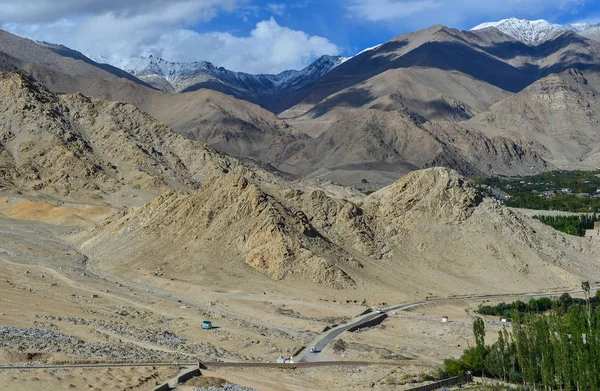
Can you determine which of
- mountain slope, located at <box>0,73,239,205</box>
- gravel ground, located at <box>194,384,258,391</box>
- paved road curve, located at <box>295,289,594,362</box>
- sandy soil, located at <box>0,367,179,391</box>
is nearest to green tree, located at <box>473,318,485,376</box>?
paved road curve, located at <box>295,289,594,362</box>

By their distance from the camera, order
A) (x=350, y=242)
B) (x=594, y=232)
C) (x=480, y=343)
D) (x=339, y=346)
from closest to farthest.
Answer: (x=480, y=343) < (x=339, y=346) < (x=350, y=242) < (x=594, y=232)

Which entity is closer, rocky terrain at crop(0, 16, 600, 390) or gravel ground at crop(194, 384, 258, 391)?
gravel ground at crop(194, 384, 258, 391)

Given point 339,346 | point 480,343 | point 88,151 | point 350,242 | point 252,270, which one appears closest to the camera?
point 480,343

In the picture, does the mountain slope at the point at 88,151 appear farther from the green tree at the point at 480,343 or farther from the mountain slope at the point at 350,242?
the green tree at the point at 480,343

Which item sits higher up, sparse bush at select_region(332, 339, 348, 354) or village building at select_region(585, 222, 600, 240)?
village building at select_region(585, 222, 600, 240)

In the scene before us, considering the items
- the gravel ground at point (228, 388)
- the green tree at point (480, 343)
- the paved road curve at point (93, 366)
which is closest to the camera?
the paved road curve at point (93, 366)

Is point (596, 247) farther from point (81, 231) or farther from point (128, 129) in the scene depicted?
point (128, 129)

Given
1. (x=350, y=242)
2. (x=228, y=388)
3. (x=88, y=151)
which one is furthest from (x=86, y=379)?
(x=88, y=151)

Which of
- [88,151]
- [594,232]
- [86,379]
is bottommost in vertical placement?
[86,379]

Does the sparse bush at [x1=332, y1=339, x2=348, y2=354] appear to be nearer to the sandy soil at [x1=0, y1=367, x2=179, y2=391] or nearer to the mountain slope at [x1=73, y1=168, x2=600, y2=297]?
the sandy soil at [x1=0, y1=367, x2=179, y2=391]

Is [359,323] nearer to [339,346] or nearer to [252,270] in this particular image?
[339,346]

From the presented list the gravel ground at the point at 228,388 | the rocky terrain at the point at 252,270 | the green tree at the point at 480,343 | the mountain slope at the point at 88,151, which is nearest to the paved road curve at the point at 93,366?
the rocky terrain at the point at 252,270

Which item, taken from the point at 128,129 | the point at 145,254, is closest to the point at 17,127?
the point at 128,129
